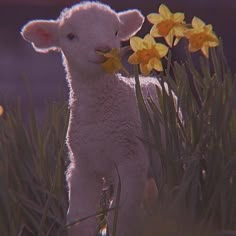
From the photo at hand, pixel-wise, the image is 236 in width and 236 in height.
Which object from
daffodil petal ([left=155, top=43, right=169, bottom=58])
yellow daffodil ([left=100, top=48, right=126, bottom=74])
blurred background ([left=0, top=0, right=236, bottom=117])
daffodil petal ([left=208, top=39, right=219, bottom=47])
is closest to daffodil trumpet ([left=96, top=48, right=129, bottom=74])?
yellow daffodil ([left=100, top=48, right=126, bottom=74])

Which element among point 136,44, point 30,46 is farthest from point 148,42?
point 30,46

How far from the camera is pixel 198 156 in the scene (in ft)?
6.28

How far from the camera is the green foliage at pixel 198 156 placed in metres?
1.90

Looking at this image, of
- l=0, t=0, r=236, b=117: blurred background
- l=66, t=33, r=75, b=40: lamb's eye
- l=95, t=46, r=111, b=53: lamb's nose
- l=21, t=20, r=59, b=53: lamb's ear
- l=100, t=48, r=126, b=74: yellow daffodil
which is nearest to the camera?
l=100, t=48, r=126, b=74: yellow daffodil

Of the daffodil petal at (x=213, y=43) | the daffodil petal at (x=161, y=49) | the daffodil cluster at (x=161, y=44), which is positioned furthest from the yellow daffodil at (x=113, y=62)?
the daffodil petal at (x=213, y=43)

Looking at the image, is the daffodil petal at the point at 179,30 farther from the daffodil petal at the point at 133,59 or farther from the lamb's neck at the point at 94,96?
the lamb's neck at the point at 94,96

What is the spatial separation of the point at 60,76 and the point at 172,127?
13.6ft

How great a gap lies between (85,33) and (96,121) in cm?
26

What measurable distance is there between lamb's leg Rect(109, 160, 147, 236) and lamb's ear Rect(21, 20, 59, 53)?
1.63ft

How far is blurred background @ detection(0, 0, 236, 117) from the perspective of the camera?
5.89 m

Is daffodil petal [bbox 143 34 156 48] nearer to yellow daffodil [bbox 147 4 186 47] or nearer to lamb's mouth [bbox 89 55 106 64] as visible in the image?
yellow daffodil [bbox 147 4 186 47]

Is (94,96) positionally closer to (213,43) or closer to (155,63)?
(155,63)

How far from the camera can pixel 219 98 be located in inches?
80.4

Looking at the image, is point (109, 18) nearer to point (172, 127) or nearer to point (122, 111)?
point (122, 111)
